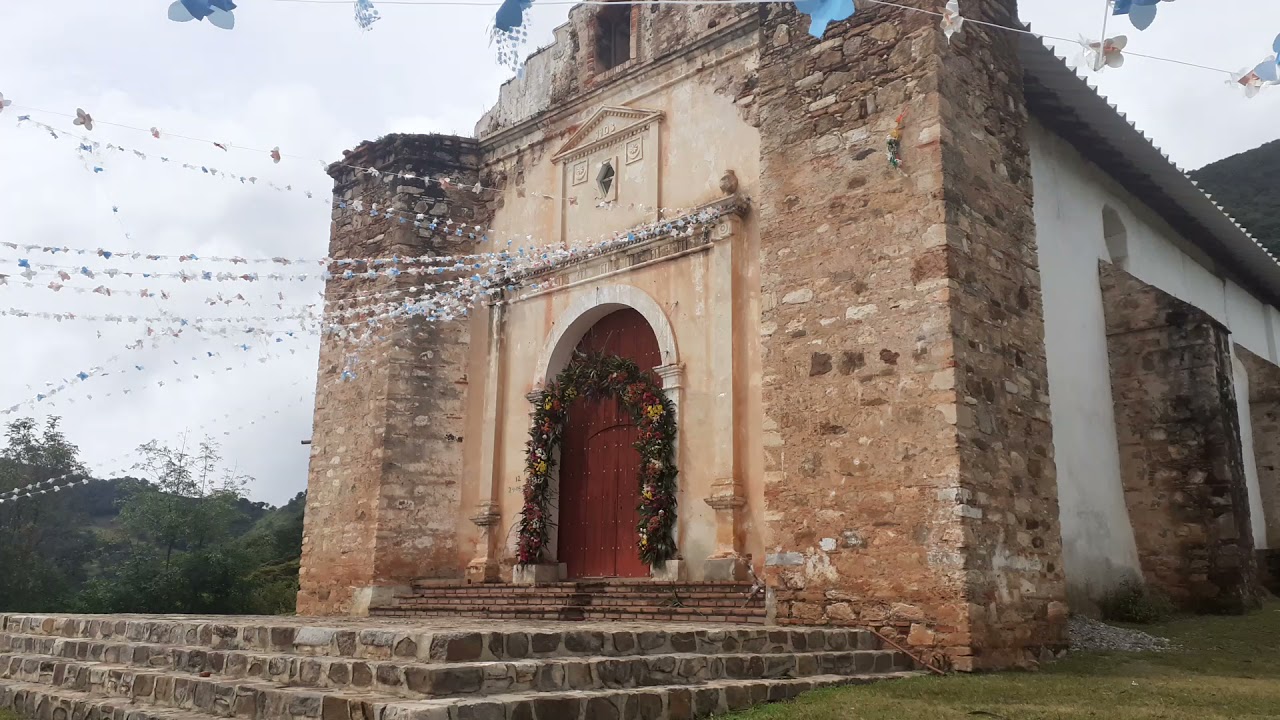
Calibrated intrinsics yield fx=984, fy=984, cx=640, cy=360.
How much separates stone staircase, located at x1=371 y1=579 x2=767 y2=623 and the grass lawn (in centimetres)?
199

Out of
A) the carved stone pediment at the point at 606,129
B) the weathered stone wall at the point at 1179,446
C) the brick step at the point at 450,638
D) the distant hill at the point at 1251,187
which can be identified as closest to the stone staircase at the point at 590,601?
the brick step at the point at 450,638

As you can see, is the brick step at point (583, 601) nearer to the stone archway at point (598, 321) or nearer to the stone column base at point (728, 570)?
the stone column base at point (728, 570)

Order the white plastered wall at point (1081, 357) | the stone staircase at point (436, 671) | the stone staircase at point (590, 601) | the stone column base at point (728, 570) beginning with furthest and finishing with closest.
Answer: the white plastered wall at point (1081, 357)
the stone column base at point (728, 570)
the stone staircase at point (590, 601)
the stone staircase at point (436, 671)

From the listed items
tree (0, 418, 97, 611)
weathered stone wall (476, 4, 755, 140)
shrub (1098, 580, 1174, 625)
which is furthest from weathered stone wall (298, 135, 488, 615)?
tree (0, 418, 97, 611)

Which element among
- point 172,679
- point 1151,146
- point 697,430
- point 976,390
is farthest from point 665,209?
point 172,679

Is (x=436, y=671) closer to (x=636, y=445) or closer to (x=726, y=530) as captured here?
(x=726, y=530)

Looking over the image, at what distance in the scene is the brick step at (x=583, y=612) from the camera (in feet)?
25.1

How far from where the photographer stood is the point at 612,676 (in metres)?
5.02

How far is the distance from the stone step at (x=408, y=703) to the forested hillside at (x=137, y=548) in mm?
11467

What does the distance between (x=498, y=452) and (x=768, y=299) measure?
13.4ft

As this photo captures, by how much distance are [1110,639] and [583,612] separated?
4322 millimetres

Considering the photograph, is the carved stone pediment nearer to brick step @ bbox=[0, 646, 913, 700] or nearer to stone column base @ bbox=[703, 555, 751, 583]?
stone column base @ bbox=[703, 555, 751, 583]

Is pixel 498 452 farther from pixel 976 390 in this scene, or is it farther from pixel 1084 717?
pixel 1084 717

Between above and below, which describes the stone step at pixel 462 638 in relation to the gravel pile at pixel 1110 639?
above
